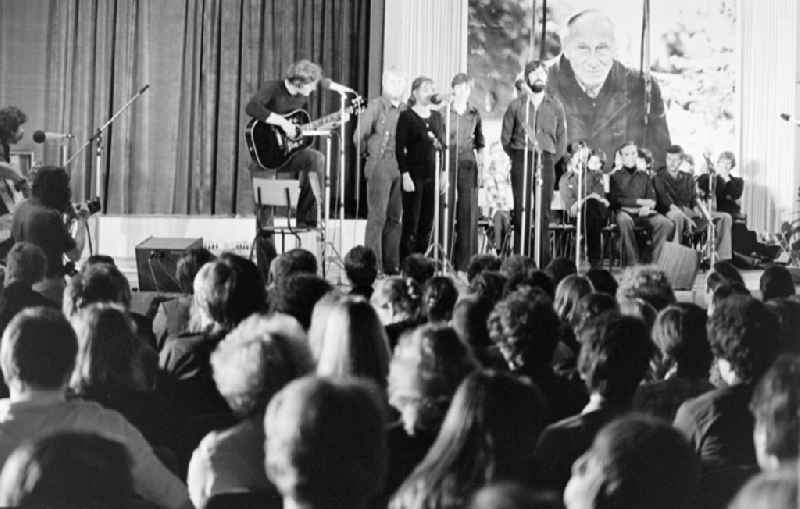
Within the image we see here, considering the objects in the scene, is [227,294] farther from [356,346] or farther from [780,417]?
[780,417]

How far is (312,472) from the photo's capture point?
6.07 ft

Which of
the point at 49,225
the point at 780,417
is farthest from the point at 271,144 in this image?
the point at 780,417

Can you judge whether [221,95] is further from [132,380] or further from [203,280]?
[132,380]

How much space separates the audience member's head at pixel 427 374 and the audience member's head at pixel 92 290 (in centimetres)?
184

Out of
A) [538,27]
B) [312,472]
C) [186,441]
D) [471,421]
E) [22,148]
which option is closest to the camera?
[312,472]

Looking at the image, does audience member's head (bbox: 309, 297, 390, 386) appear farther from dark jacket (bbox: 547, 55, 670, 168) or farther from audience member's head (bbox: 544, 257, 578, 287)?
dark jacket (bbox: 547, 55, 670, 168)

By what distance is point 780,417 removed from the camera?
214 centimetres

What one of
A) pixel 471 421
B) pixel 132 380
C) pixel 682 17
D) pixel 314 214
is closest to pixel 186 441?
pixel 132 380

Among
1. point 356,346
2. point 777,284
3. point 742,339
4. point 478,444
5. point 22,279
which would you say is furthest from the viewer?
point 777,284

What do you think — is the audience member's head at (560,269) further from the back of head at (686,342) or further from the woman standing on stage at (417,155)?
the woman standing on stage at (417,155)

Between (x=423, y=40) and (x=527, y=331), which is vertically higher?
(x=423, y=40)

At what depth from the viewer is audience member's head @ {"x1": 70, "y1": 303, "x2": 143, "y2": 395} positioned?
3.21m

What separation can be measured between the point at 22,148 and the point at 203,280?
8.48 meters

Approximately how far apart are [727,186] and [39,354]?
34.3 ft
